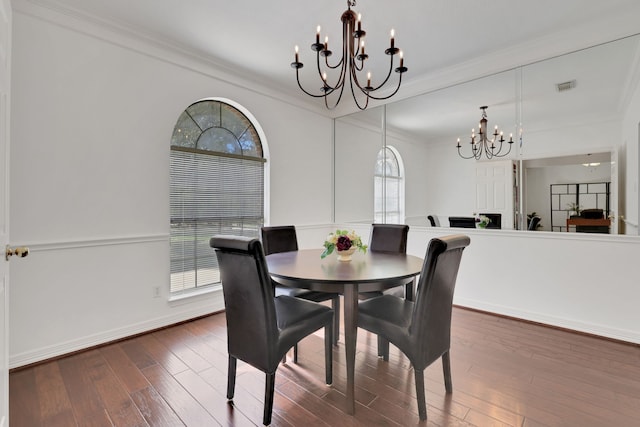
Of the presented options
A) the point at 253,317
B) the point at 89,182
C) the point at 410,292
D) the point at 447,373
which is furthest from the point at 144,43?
the point at 447,373

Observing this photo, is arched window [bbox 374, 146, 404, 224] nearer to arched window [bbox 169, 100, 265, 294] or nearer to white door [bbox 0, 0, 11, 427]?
arched window [bbox 169, 100, 265, 294]

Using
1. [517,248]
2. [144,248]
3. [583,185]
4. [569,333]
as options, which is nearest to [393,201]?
[517,248]

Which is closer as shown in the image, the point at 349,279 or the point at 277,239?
the point at 349,279

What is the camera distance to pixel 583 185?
268cm

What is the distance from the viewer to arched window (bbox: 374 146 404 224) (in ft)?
13.9

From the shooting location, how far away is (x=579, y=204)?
2715 millimetres

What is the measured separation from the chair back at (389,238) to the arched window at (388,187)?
4.25ft

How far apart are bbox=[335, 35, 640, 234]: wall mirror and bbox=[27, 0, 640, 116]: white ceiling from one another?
0.61ft

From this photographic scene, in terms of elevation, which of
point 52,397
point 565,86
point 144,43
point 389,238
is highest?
point 144,43

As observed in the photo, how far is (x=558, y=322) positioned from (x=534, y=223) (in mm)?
933

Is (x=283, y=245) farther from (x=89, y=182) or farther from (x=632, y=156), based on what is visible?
(x=632, y=156)

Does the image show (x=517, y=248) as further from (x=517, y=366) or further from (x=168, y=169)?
(x=168, y=169)

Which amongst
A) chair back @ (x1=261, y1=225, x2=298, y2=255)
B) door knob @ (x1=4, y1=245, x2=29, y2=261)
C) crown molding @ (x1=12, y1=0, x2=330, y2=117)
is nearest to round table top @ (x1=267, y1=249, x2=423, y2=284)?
chair back @ (x1=261, y1=225, x2=298, y2=255)

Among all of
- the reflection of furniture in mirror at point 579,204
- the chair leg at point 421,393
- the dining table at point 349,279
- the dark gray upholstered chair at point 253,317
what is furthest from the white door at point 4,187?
the reflection of furniture in mirror at point 579,204
